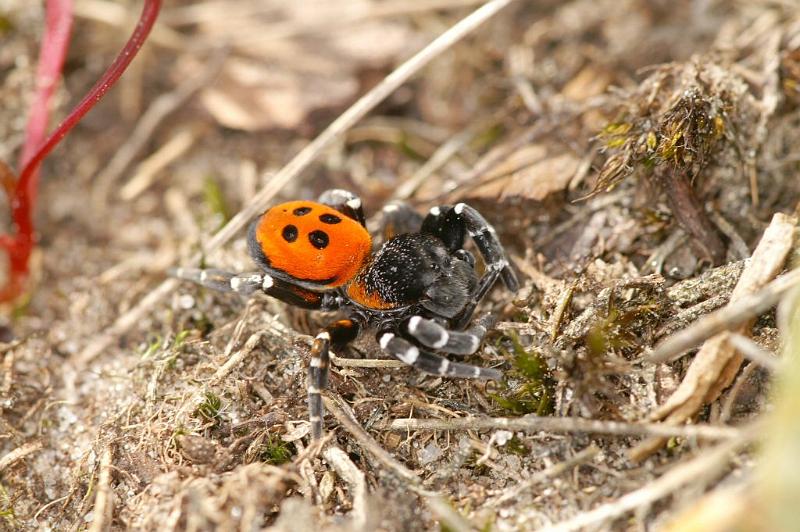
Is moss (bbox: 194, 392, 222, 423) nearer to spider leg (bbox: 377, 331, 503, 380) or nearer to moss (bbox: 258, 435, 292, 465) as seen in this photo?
moss (bbox: 258, 435, 292, 465)

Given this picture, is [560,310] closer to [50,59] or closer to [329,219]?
[329,219]

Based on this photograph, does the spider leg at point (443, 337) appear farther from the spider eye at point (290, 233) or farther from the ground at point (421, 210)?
the spider eye at point (290, 233)

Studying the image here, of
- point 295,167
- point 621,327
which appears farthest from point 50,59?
point 621,327

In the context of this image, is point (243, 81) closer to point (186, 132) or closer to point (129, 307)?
point (186, 132)

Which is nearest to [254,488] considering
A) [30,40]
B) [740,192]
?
[740,192]

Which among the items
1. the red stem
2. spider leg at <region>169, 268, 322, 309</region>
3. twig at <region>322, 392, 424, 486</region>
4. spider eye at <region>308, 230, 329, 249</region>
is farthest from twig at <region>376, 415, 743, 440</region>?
the red stem

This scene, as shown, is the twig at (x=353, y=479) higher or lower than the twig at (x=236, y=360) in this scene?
lower

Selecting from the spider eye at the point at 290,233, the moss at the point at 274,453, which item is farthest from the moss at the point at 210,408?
the spider eye at the point at 290,233
